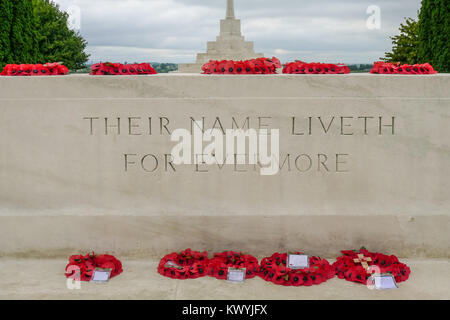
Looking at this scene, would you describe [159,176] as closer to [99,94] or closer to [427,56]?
[99,94]

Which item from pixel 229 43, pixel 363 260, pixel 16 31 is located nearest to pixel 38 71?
pixel 363 260

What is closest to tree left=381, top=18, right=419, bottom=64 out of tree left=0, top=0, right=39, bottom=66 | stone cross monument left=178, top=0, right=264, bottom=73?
stone cross monument left=178, top=0, right=264, bottom=73

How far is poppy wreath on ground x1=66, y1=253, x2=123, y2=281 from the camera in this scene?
4453 mm

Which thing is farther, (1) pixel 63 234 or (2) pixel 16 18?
(2) pixel 16 18

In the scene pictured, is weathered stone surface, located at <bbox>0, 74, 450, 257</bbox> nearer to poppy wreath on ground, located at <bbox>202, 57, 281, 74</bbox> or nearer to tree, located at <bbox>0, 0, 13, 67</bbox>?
poppy wreath on ground, located at <bbox>202, 57, 281, 74</bbox>

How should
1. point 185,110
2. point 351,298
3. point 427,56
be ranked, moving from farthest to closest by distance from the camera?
point 427,56 → point 185,110 → point 351,298

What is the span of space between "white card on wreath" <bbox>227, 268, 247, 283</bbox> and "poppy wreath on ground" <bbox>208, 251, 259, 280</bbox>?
0.12ft

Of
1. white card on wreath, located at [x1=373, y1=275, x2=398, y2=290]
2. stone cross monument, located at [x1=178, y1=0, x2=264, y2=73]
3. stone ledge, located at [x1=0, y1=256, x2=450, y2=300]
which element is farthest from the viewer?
stone cross monument, located at [x1=178, y1=0, x2=264, y2=73]

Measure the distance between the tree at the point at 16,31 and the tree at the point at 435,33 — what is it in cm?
896

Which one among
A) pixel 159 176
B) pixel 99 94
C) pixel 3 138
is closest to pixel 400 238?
pixel 159 176

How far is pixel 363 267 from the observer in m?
4.51

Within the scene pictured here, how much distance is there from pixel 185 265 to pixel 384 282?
1799mm

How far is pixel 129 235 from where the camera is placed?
4977 mm

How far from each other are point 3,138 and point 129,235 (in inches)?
63.0
